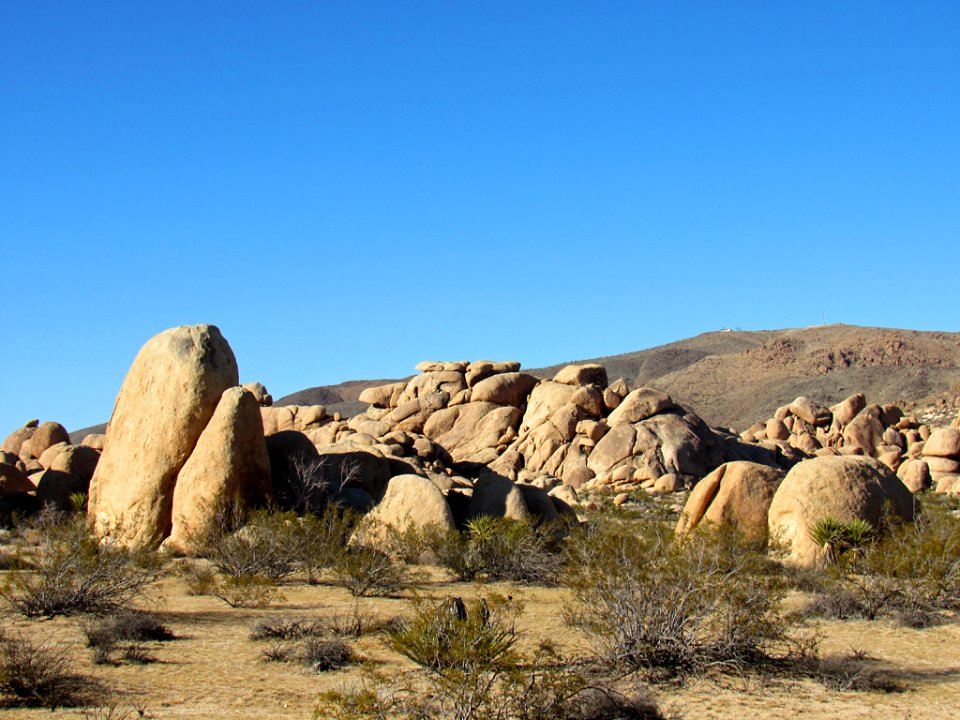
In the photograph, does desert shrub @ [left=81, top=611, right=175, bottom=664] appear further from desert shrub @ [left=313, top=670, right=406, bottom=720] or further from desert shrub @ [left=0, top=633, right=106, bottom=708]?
desert shrub @ [left=313, top=670, right=406, bottom=720]

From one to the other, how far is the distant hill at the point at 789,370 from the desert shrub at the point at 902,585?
174 feet

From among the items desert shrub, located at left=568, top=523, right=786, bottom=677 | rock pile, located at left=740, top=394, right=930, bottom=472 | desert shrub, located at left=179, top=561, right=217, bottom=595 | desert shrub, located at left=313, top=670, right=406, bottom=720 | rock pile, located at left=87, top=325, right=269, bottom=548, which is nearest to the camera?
desert shrub, located at left=313, top=670, right=406, bottom=720

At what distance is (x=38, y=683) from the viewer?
905 centimetres

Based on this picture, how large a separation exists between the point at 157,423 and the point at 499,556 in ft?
26.7

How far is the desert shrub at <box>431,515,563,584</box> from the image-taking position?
1772 centimetres

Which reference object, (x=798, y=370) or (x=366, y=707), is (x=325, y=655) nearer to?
(x=366, y=707)

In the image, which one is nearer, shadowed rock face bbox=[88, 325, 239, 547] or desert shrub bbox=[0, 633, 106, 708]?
desert shrub bbox=[0, 633, 106, 708]

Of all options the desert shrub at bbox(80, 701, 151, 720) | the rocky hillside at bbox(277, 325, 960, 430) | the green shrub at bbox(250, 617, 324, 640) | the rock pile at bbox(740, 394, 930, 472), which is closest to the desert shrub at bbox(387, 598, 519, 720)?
the desert shrub at bbox(80, 701, 151, 720)

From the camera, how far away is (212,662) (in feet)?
35.7

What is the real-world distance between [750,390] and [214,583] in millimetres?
73732

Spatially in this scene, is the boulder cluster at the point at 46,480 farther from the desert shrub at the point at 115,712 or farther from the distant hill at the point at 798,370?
the distant hill at the point at 798,370

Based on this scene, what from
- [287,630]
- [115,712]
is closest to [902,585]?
[287,630]

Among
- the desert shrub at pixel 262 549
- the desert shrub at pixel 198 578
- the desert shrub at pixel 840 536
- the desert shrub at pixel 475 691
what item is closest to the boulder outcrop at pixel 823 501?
the desert shrub at pixel 840 536

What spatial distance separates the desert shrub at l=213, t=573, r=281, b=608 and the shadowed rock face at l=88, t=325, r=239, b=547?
19.2ft
